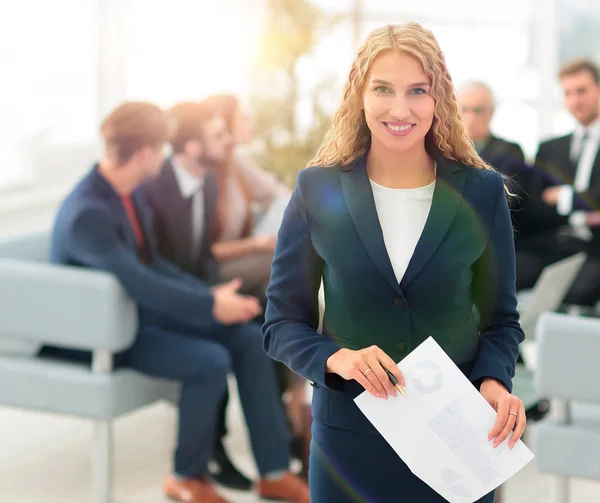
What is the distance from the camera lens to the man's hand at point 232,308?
3.79m

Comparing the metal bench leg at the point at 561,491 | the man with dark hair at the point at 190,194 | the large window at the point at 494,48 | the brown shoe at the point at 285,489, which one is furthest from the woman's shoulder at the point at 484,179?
the large window at the point at 494,48

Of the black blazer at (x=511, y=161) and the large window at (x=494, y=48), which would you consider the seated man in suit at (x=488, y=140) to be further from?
the large window at (x=494, y=48)

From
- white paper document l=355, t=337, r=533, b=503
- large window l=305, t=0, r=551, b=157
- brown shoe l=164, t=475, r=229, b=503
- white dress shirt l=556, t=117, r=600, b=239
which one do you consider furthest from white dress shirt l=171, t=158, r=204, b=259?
large window l=305, t=0, r=551, b=157

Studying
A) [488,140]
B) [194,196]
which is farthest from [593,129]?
[194,196]

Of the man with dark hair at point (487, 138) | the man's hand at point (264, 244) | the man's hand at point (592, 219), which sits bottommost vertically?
the man's hand at point (264, 244)

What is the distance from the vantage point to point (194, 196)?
14.0 ft

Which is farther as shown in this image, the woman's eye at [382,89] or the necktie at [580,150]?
the necktie at [580,150]

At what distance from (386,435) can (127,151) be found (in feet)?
7.56

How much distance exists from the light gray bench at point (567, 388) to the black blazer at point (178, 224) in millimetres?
1533

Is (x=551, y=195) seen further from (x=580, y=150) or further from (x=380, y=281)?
(x=380, y=281)

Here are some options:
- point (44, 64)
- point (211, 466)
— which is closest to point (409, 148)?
point (211, 466)

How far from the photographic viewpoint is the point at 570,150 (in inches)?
212

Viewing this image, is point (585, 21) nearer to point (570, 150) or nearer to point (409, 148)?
point (570, 150)

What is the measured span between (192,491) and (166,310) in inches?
25.1
